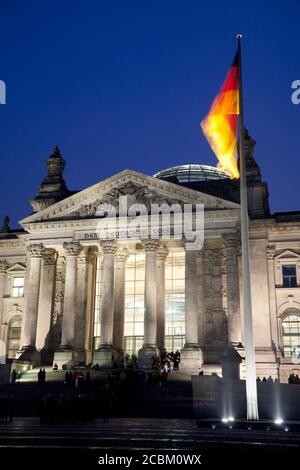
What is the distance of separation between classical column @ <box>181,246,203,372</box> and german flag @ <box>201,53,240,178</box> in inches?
832

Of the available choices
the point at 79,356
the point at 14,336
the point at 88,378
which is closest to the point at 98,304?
the point at 79,356

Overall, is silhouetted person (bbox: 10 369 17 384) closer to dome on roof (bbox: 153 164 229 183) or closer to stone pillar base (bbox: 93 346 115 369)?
stone pillar base (bbox: 93 346 115 369)

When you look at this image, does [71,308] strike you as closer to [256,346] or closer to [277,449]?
[256,346]

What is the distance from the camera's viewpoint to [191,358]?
43719 millimetres

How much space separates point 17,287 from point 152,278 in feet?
59.8

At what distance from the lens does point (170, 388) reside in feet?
119

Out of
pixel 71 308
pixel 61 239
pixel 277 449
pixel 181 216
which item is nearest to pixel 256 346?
pixel 181 216

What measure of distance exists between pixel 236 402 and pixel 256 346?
59.6 feet

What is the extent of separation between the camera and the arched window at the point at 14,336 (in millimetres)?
56156

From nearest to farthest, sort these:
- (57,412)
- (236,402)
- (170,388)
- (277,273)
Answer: (57,412), (236,402), (170,388), (277,273)

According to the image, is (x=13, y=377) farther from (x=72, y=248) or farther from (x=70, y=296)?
(x=72, y=248)

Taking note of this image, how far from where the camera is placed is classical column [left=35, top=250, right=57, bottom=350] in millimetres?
51281

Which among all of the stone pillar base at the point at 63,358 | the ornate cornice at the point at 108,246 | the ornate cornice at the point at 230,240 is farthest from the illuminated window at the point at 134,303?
the ornate cornice at the point at 230,240

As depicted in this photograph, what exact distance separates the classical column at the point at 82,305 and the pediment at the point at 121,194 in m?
4.16
